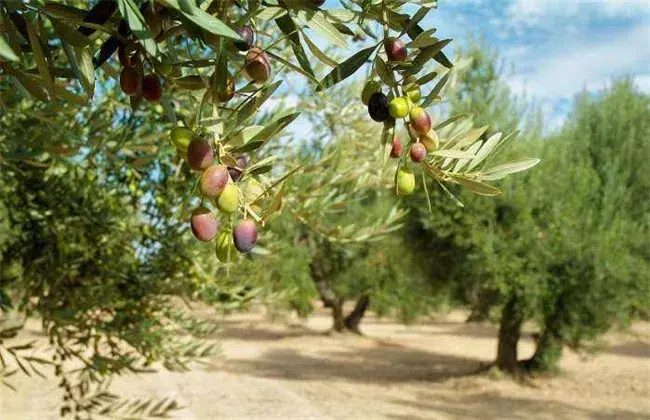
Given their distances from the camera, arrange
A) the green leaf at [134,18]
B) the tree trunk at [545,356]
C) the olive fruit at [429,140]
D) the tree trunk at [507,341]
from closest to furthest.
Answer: the green leaf at [134,18]
the olive fruit at [429,140]
the tree trunk at [545,356]
the tree trunk at [507,341]

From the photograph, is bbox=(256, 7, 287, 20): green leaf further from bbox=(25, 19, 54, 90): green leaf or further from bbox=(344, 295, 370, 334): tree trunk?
bbox=(344, 295, 370, 334): tree trunk

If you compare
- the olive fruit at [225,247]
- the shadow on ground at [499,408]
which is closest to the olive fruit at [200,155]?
the olive fruit at [225,247]

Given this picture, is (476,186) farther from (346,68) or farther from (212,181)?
(212,181)

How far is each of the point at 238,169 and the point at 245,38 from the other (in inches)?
6.4

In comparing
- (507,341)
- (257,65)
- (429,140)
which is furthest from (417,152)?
(507,341)

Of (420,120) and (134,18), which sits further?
(420,120)

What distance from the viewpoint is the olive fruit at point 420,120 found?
1025 millimetres

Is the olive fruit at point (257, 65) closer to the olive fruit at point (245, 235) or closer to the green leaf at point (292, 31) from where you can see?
the green leaf at point (292, 31)

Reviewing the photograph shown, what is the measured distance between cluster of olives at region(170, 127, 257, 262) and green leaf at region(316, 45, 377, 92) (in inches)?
6.3

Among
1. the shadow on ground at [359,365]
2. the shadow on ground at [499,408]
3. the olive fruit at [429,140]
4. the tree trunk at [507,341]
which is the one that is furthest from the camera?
the shadow on ground at [359,365]

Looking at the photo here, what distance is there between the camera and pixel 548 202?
1549 centimetres

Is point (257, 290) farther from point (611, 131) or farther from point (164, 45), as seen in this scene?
point (611, 131)

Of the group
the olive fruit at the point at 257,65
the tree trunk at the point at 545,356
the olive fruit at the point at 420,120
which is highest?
the olive fruit at the point at 257,65

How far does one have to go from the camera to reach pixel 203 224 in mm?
867
